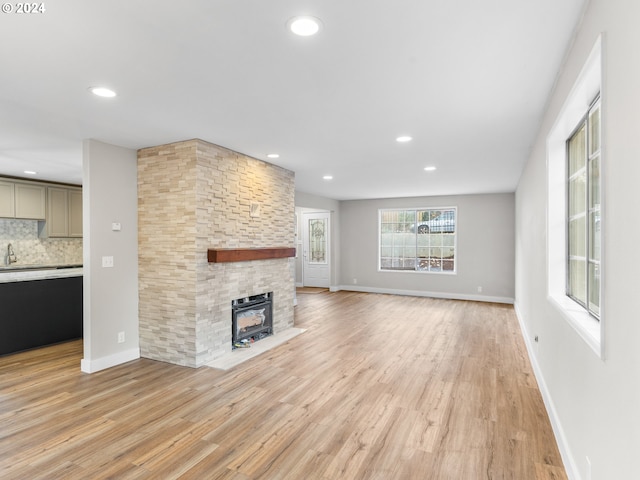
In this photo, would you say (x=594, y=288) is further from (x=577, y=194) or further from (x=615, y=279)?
(x=615, y=279)

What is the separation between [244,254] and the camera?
164 inches

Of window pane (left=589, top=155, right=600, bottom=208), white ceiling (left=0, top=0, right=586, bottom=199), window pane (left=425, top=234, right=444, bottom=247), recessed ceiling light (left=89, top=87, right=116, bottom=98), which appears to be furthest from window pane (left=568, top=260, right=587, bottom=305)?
window pane (left=425, top=234, right=444, bottom=247)

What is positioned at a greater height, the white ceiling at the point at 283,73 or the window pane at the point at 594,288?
the white ceiling at the point at 283,73

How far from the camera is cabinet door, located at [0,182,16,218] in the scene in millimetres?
5562

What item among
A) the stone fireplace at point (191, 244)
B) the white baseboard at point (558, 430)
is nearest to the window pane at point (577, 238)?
the white baseboard at point (558, 430)

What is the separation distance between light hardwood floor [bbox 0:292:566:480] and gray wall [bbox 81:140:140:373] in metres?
0.29

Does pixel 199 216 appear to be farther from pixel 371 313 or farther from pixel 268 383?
pixel 371 313

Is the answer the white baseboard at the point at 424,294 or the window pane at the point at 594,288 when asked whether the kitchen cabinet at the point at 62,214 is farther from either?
the window pane at the point at 594,288

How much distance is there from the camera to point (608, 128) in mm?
1315

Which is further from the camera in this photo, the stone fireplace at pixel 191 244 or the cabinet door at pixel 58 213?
the cabinet door at pixel 58 213

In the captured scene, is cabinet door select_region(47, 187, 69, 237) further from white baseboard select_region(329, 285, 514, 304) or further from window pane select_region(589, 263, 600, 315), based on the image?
window pane select_region(589, 263, 600, 315)

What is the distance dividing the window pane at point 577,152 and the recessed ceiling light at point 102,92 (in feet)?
10.5

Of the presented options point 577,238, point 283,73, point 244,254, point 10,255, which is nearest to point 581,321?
point 577,238

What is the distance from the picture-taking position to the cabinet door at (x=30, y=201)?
5.77m
